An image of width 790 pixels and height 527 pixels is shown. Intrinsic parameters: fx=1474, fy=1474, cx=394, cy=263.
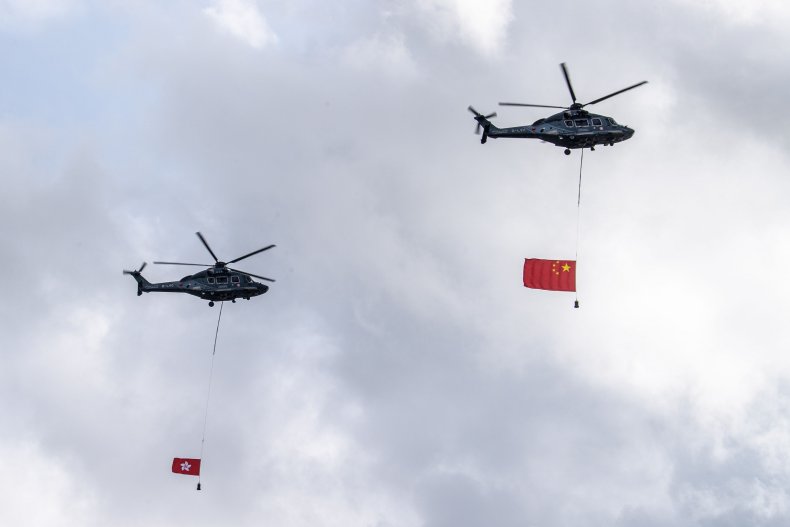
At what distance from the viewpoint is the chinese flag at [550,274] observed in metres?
132

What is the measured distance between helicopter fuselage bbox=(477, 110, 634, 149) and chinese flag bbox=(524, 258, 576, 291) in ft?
36.3

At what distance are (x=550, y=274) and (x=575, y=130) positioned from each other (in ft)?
44.7

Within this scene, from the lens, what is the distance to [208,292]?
14800 cm

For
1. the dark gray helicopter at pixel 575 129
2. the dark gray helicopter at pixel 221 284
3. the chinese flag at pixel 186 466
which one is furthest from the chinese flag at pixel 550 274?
the chinese flag at pixel 186 466

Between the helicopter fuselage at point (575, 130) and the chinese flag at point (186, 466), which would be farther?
the chinese flag at point (186, 466)

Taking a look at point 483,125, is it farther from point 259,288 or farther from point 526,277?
point 259,288

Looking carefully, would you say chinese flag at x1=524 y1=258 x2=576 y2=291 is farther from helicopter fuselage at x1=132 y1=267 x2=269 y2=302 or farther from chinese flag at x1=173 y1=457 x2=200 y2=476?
chinese flag at x1=173 y1=457 x2=200 y2=476

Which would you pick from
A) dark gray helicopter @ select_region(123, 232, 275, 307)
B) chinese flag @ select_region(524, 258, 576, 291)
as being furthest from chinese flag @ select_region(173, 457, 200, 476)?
chinese flag @ select_region(524, 258, 576, 291)

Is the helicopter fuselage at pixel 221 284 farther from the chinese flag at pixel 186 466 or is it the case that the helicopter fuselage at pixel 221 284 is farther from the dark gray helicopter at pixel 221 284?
the chinese flag at pixel 186 466

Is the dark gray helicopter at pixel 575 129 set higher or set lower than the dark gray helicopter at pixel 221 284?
higher

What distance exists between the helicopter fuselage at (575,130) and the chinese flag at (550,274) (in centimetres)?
1105

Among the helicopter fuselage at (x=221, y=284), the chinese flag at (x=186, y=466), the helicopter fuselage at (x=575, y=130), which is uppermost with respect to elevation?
the helicopter fuselage at (x=575, y=130)

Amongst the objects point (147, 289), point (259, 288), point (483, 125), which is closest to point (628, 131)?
point (483, 125)

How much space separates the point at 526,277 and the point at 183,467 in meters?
45.4
